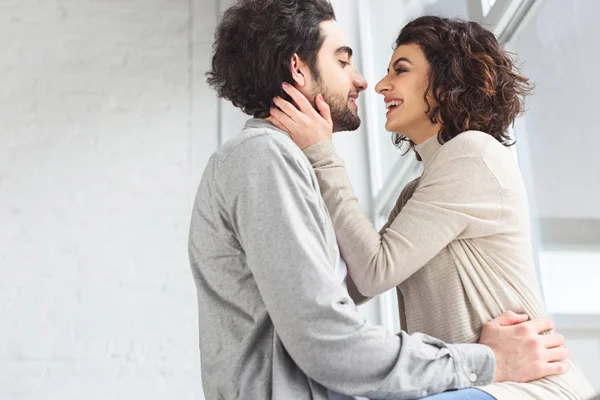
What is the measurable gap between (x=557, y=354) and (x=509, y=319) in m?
0.10

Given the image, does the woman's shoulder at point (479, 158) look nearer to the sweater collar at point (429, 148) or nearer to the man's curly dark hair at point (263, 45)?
the sweater collar at point (429, 148)

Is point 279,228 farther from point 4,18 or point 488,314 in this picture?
point 4,18

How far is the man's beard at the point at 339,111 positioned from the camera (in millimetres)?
1944

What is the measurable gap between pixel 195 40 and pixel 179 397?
5.88 ft

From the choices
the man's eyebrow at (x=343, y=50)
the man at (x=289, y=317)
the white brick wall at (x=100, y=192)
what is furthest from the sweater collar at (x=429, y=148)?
the white brick wall at (x=100, y=192)

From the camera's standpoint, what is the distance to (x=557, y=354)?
62.5 inches

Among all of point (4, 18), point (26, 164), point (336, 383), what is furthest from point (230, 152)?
point (4, 18)

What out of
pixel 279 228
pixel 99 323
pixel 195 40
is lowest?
pixel 99 323

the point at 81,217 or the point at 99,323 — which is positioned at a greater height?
the point at 81,217

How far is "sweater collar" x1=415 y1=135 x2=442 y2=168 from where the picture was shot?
6.50 feet

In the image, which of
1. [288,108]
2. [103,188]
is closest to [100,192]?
[103,188]

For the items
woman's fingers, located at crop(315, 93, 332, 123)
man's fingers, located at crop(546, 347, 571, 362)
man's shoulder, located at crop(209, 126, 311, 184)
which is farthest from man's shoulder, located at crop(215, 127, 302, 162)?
man's fingers, located at crop(546, 347, 571, 362)

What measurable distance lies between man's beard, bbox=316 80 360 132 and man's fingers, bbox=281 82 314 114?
8cm

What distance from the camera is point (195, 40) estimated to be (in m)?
4.49
